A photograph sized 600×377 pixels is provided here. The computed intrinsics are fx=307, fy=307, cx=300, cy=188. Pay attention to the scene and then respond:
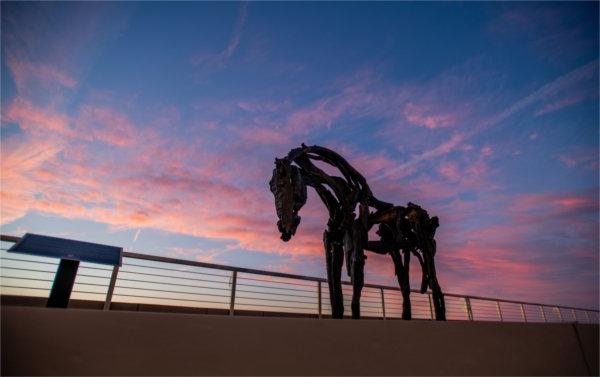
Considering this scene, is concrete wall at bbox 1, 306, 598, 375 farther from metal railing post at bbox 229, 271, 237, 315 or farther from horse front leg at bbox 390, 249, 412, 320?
metal railing post at bbox 229, 271, 237, 315

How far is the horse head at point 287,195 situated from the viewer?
289 centimetres

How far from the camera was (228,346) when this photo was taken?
4.94ft

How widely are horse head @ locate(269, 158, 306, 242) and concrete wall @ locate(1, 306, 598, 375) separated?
1.13m

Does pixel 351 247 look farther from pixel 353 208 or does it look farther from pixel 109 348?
pixel 109 348

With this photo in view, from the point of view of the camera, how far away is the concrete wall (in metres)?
1.20

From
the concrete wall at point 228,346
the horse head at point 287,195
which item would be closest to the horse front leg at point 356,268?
the horse head at point 287,195

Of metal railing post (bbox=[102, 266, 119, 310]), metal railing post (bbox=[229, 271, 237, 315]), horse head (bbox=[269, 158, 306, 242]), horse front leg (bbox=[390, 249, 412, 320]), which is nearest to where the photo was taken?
horse head (bbox=[269, 158, 306, 242])

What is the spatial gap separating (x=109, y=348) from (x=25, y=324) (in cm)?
32

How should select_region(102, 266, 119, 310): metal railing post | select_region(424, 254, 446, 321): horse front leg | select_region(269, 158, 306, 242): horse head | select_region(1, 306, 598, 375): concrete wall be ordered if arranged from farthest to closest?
select_region(424, 254, 446, 321): horse front leg, select_region(102, 266, 119, 310): metal railing post, select_region(269, 158, 306, 242): horse head, select_region(1, 306, 598, 375): concrete wall

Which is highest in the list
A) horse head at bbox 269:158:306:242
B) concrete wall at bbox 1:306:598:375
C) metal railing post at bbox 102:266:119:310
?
horse head at bbox 269:158:306:242

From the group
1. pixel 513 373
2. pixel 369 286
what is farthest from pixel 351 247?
pixel 369 286

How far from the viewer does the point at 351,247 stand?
337cm

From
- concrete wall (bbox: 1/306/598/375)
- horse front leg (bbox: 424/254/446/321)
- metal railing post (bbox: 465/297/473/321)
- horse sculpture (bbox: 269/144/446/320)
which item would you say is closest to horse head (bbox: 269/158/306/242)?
horse sculpture (bbox: 269/144/446/320)

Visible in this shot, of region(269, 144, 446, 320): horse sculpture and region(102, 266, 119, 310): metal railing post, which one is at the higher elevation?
region(269, 144, 446, 320): horse sculpture
